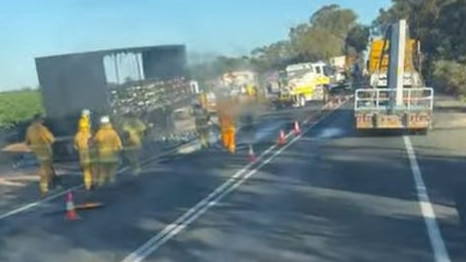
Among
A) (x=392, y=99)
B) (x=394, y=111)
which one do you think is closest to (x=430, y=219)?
(x=394, y=111)

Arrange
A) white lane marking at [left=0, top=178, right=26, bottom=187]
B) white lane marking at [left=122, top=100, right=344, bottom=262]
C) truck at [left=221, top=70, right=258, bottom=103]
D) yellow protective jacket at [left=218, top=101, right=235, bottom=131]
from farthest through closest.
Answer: truck at [left=221, top=70, right=258, bottom=103] → yellow protective jacket at [left=218, top=101, right=235, bottom=131] → white lane marking at [left=0, top=178, right=26, bottom=187] → white lane marking at [left=122, top=100, right=344, bottom=262]

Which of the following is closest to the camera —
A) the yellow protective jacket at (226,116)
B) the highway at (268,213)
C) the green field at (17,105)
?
the highway at (268,213)

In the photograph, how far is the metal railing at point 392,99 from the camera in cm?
2622

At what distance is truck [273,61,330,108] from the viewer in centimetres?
4984

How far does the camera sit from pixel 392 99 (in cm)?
2641

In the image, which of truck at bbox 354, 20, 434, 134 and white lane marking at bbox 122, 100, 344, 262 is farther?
truck at bbox 354, 20, 434, 134

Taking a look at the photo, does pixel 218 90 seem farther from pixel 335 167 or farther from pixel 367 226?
pixel 367 226

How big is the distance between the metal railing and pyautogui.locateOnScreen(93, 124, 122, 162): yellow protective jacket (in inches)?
435

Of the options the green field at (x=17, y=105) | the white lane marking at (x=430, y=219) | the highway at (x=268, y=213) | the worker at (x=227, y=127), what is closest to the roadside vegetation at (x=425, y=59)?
the green field at (x=17, y=105)

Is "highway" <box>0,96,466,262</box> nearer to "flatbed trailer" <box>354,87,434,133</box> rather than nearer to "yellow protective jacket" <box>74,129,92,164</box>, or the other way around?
"yellow protective jacket" <box>74,129,92,164</box>

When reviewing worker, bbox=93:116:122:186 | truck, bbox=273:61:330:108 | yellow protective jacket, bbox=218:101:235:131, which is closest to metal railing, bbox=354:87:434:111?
yellow protective jacket, bbox=218:101:235:131

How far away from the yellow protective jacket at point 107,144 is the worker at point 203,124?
6.71m

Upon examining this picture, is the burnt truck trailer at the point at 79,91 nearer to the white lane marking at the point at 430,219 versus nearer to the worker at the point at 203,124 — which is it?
the worker at the point at 203,124

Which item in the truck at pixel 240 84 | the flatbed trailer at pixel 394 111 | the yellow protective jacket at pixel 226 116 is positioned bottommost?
the flatbed trailer at pixel 394 111
